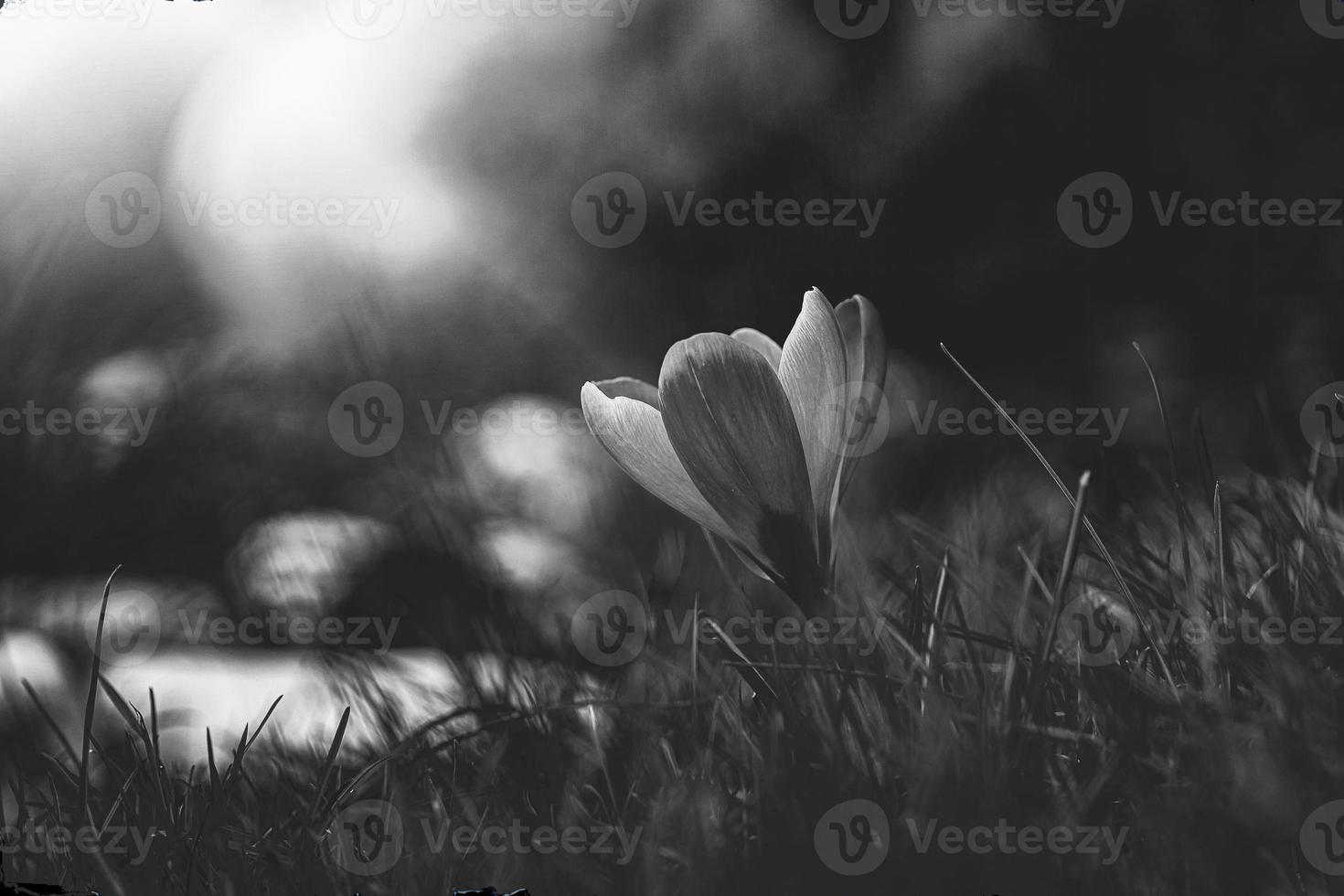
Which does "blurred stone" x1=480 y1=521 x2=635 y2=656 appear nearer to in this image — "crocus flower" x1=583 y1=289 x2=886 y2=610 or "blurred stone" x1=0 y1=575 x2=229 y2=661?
"blurred stone" x1=0 y1=575 x2=229 y2=661

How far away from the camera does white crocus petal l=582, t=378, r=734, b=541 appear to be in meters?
0.55

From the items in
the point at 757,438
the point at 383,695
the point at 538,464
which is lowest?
the point at 383,695

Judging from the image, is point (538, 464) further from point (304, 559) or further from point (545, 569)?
point (304, 559)

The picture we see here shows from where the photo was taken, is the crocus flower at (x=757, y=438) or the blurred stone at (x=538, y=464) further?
the blurred stone at (x=538, y=464)

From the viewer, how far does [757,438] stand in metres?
0.53

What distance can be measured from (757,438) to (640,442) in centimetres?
7

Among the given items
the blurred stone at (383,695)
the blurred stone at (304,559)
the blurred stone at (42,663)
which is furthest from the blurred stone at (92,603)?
the blurred stone at (383,695)

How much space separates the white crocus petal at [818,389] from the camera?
542 mm

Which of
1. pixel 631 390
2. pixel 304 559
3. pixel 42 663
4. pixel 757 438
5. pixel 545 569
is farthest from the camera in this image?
pixel 42 663

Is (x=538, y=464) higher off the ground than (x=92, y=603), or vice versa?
(x=538, y=464)

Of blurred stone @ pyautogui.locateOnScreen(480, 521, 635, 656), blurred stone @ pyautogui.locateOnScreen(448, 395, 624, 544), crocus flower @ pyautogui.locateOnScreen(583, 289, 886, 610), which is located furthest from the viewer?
blurred stone @ pyautogui.locateOnScreen(448, 395, 624, 544)

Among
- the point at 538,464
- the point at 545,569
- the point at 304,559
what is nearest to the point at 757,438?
the point at 304,559

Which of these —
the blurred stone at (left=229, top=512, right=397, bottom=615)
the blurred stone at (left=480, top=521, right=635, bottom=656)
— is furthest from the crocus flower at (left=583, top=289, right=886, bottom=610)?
the blurred stone at (left=480, top=521, right=635, bottom=656)

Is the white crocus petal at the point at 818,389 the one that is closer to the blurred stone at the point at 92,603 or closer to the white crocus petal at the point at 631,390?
the white crocus petal at the point at 631,390
